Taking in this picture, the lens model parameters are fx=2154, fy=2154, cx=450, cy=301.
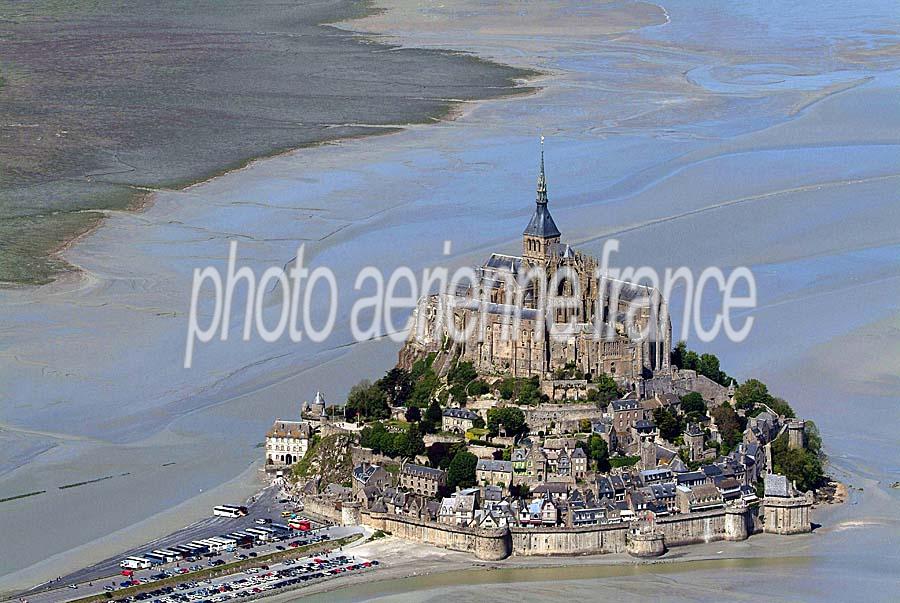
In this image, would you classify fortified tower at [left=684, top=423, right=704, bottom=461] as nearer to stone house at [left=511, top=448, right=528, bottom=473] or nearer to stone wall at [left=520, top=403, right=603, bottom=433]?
stone wall at [left=520, top=403, right=603, bottom=433]

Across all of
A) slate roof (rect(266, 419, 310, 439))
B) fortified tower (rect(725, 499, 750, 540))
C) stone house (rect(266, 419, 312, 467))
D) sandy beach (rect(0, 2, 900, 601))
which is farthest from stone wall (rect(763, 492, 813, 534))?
slate roof (rect(266, 419, 310, 439))

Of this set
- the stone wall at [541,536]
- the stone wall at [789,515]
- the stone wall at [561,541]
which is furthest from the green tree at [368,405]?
the stone wall at [789,515]

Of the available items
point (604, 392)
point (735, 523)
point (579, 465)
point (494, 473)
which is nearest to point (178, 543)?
point (494, 473)

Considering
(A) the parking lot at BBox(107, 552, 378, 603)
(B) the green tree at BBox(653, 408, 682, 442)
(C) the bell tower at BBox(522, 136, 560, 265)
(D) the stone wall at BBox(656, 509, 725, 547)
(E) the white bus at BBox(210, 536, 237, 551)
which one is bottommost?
(A) the parking lot at BBox(107, 552, 378, 603)

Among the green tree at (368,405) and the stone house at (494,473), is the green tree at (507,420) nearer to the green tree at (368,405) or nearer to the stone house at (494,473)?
the stone house at (494,473)

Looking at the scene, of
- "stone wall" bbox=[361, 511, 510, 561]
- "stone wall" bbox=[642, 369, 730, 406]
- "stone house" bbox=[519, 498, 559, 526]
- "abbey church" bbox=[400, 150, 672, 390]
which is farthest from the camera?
"abbey church" bbox=[400, 150, 672, 390]

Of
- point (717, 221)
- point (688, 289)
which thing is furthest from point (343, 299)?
point (717, 221)
